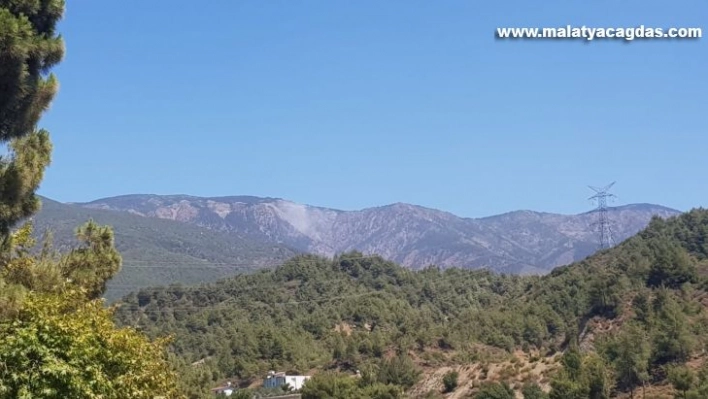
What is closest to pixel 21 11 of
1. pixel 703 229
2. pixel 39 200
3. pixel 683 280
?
pixel 39 200

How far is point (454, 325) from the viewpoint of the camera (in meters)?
107

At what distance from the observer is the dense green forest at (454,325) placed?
62844 mm

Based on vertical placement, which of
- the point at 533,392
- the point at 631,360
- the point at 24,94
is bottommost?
the point at 533,392

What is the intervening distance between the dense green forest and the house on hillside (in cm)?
445

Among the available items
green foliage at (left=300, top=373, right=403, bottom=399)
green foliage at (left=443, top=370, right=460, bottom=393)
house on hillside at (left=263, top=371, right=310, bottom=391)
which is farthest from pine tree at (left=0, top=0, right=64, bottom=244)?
house on hillside at (left=263, top=371, right=310, bottom=391)

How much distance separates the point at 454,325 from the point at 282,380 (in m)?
28.9

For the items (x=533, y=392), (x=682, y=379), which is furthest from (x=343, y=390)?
(x=682, y=379)

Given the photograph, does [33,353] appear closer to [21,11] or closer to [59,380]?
[59,380]

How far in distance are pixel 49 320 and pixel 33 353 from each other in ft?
2.22

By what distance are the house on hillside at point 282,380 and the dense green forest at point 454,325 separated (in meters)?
4.45

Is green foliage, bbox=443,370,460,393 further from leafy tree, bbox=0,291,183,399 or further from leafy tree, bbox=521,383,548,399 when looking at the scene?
leafy tree, bbox=0,291,183,399

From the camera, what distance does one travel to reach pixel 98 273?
2105 centimetres

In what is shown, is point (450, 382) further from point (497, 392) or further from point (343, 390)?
point (343, 390)

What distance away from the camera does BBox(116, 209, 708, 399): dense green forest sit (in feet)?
206
